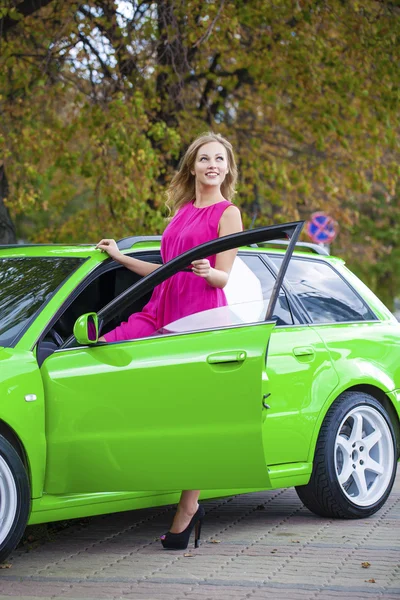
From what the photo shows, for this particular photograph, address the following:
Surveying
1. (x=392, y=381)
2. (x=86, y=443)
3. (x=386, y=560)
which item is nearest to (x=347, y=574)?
(x=386, y=560)

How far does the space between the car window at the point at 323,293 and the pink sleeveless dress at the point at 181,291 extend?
3.83 ft

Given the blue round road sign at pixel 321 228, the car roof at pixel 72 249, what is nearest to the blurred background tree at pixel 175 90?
the blue round road sign at pixel 321 228

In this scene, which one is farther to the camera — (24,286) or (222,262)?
(24,286)

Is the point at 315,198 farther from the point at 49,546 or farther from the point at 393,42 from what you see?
the point at 49,546

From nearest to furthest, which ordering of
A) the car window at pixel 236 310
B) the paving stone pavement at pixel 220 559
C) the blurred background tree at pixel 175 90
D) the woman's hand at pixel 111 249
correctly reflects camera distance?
the paving stone pavement at pixel 220 559, the car window at pixel 236 310, the woman's hand at pixel 111 249, the blurred background tree at pixel 175 90

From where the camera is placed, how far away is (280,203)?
17.5m

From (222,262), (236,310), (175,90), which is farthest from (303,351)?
(175,90)

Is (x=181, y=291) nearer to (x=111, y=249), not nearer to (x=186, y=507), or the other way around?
(x=111, y=249)

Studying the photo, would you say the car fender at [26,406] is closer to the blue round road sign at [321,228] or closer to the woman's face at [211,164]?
the woman's face at [211,164]

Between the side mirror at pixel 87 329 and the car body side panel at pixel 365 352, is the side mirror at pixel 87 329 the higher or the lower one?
the higher one

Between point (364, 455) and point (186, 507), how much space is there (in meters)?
1.56

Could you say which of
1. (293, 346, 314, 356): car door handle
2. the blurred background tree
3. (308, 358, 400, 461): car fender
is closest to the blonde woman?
(293, 346, 314, 356): car door handle

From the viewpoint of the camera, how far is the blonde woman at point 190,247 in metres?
5.47

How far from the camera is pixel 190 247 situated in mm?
5625
